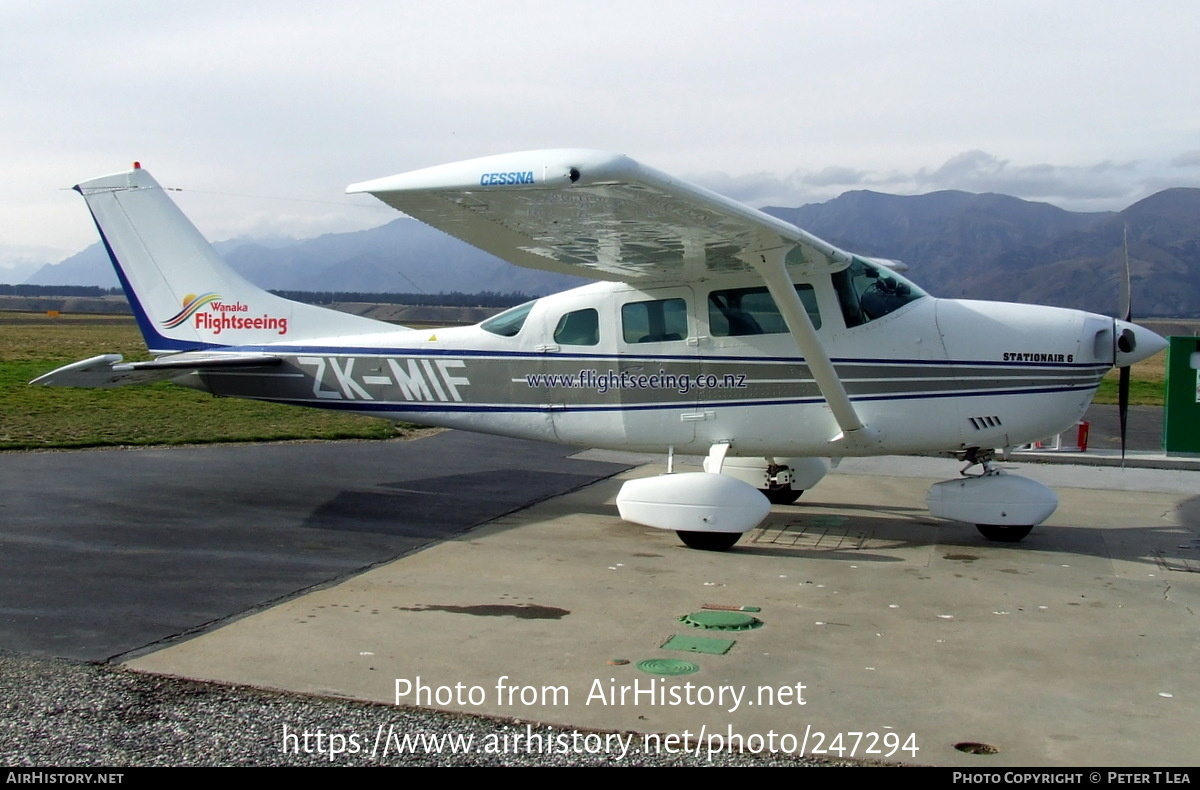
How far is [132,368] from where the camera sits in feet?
30.8

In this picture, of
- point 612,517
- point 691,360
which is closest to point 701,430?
point 691,360

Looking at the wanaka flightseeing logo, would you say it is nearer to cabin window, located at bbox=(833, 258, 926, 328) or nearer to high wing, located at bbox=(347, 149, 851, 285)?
high wing, located at bbox=(347, 149, 851, 285)

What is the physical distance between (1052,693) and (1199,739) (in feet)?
2.35

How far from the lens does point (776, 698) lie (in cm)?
481

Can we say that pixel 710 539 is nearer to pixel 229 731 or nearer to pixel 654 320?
pixel 654 320

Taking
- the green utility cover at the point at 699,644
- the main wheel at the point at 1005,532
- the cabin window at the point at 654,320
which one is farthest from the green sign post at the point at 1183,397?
the green utility cover at the point at 699,644

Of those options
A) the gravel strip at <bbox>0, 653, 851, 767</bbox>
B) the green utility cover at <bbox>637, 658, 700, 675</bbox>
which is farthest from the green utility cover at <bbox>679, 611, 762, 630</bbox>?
the gravel strip at <bbox>0, 653, 851, 767</bbox>

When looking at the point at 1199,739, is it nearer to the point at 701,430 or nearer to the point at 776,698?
the point at 776,698

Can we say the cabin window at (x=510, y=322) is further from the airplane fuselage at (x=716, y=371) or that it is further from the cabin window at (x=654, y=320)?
the cabin window at (x=654, y=320)

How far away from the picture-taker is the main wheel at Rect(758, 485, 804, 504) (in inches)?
414

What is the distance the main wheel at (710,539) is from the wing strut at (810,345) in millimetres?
1378

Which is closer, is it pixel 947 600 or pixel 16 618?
pixel 16 618

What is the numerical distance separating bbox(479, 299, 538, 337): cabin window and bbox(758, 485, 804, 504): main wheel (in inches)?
122

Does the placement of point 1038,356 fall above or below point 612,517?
above
